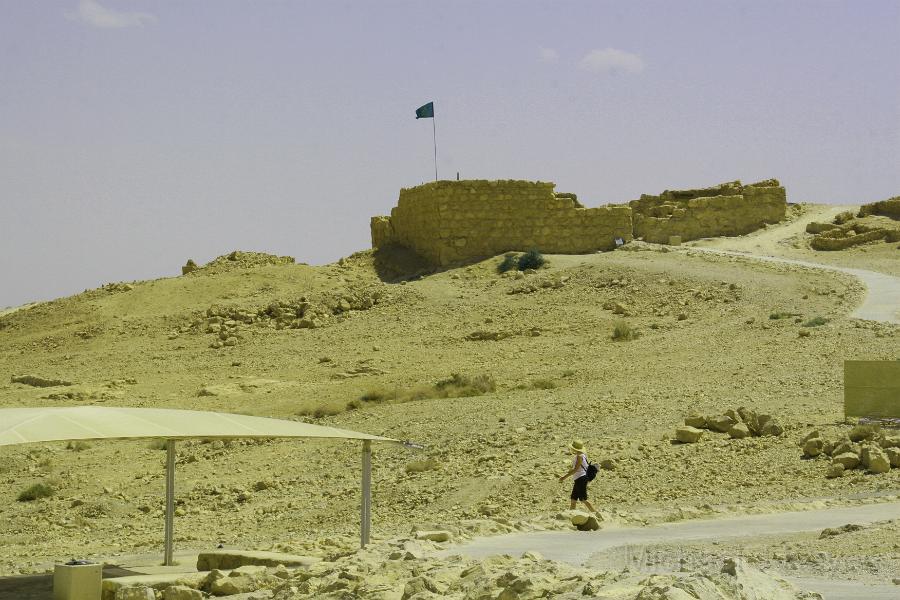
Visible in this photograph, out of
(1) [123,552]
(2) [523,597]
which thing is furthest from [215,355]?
(2) [523,597]

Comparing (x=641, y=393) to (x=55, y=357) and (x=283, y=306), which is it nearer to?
(x=283, y=306)

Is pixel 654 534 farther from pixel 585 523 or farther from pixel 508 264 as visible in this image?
pixel 508 264

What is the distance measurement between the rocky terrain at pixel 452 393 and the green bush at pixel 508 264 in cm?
33

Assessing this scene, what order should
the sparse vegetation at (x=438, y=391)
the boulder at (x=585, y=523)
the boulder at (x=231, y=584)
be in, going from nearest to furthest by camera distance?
the boulder at (x=231, y=584), the boulder at (x=585, y=523), the sparse vegetation at (x=438, y=391)

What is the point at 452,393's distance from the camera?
22.5 metres

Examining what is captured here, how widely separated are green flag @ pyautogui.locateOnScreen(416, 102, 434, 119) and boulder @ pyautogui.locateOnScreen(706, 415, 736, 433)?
1880 cm

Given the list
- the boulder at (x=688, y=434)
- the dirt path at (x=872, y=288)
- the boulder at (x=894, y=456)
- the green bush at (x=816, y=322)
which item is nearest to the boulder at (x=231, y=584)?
the boulder at (x=688, y=434)

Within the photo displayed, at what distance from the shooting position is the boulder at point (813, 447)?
1647 centimetres

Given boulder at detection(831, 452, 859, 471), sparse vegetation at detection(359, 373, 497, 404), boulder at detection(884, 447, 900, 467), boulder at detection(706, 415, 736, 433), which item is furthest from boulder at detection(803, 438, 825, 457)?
sparse vegetation at detection(359, 373, 497, 404)

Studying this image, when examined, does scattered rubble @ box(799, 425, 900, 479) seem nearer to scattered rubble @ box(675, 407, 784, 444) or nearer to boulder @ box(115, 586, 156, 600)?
scattered rubble @ box(675, 407, 784, 444)

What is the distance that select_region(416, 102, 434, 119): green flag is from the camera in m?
35.0

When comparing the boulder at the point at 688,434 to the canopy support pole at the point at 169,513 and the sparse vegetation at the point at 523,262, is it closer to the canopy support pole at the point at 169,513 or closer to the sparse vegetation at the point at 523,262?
the canopy support pole at the point at 169,513

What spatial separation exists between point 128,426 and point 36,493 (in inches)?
324

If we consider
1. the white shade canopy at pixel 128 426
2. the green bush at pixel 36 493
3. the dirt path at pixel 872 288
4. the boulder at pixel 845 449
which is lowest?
the green bush at pixel 36 493
